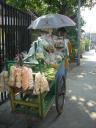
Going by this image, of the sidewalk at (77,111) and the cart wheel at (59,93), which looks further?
the cart wheel at (59,93)

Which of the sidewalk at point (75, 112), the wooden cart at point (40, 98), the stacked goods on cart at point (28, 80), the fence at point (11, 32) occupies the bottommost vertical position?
the sidewalk at point (75, 112)

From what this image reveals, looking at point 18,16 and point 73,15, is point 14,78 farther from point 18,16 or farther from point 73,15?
point 73,15

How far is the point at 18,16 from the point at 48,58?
1.64 meters

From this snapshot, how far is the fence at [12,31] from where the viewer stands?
635 cm

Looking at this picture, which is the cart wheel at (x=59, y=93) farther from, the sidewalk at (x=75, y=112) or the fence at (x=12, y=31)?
the fence at (x=12, y=31)

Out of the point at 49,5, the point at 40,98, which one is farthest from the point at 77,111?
the point at 49,5

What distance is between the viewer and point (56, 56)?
6414 mm

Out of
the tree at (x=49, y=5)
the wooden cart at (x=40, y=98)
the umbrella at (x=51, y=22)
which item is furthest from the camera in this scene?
the tree at (x=49, y=5)

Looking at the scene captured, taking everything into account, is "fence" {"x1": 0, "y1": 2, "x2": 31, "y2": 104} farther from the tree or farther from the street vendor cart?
the tree

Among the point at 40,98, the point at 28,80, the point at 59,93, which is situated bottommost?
the point at 59,93

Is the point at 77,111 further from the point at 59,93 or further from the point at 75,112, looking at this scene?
the point at 59,93

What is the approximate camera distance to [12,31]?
268 inches

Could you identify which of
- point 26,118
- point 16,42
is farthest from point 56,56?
point 26,118

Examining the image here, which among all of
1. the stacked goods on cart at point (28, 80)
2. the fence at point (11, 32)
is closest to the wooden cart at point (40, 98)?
the stacked goods on cart at point (28, 80)
